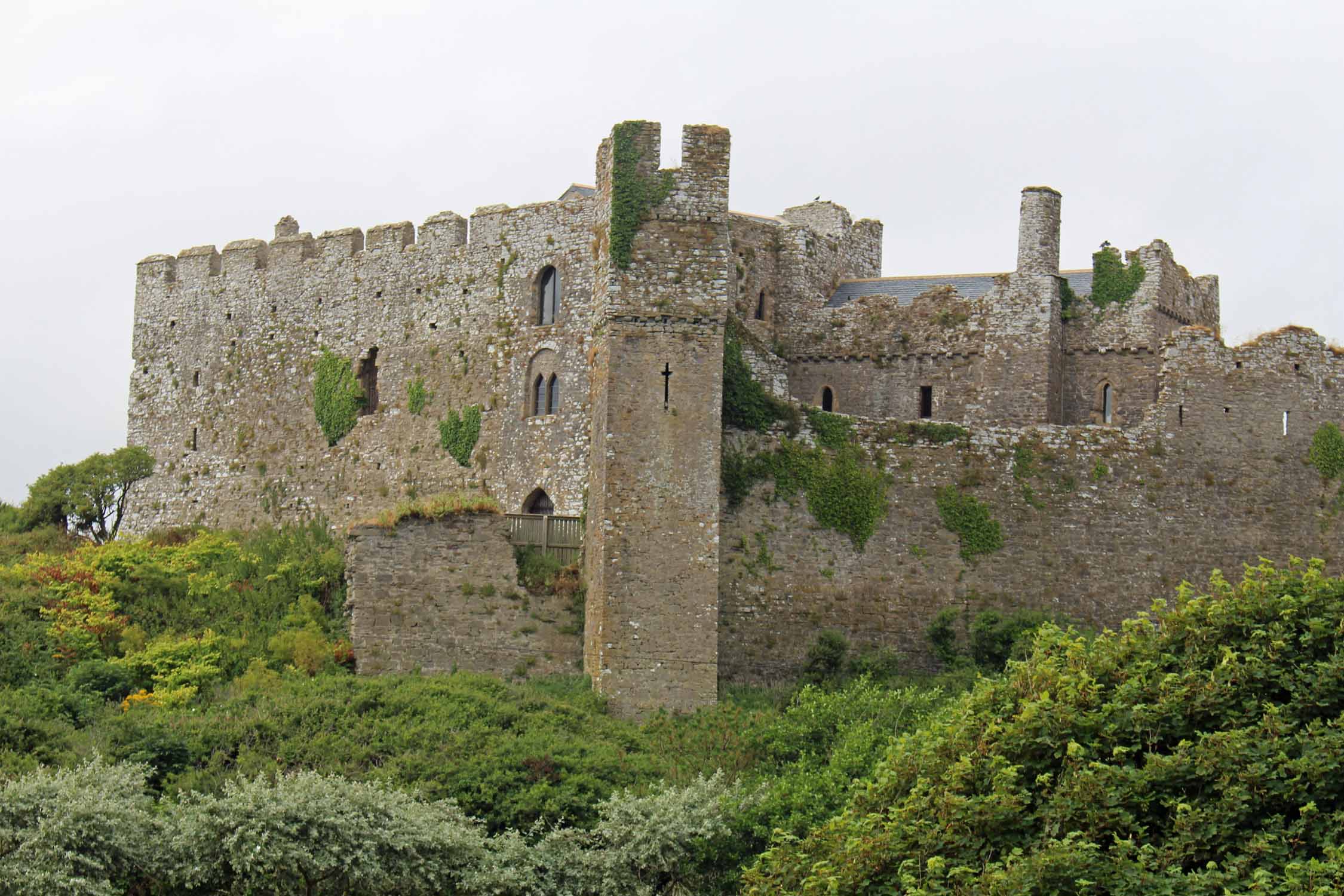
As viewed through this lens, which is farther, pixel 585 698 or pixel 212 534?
pixel 212 534

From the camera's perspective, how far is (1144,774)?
66.8 ft

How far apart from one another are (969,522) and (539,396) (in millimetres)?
9364

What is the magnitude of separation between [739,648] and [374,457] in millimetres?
11688

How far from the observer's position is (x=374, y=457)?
145 feet

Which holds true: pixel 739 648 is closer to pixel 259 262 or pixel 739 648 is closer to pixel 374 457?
pixel 374 457

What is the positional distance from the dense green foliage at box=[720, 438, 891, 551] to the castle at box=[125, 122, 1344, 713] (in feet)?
0.60

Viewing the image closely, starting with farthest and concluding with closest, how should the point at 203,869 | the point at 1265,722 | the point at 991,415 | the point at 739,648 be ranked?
the point at 991,415 → the point at 739,648 → the point at 203,869 → the point at 1265,722

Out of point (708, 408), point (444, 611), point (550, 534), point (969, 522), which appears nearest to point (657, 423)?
point (708, 408)

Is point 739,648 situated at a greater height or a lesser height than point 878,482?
lesser

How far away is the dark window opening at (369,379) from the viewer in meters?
44.9

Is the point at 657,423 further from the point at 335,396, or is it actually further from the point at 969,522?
the point at 335,396

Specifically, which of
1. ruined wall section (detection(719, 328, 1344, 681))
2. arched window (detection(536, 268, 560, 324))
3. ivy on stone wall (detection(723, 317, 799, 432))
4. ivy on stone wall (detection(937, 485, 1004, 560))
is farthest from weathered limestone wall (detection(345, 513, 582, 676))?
arched window (detection(536, 268, 560, 324))

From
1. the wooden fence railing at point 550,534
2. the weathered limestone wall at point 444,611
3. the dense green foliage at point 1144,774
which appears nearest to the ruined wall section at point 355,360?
the wooden fence railing at point 550,534

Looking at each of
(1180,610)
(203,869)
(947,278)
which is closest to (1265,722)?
(1180,610)
